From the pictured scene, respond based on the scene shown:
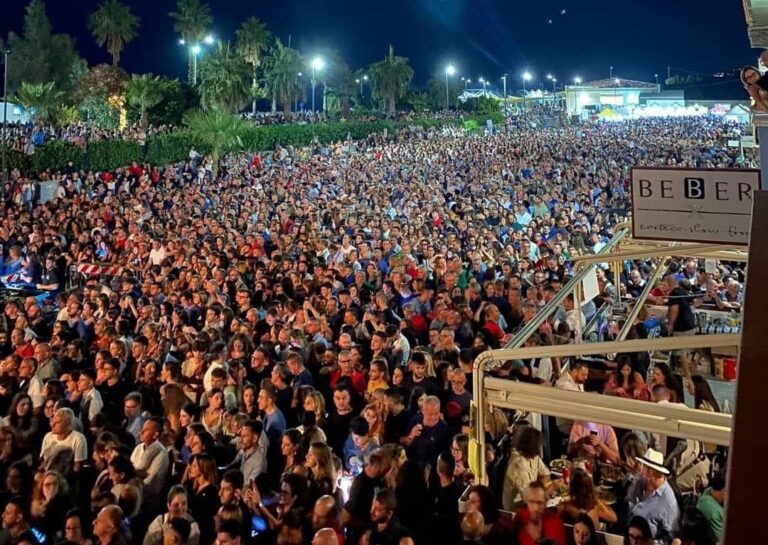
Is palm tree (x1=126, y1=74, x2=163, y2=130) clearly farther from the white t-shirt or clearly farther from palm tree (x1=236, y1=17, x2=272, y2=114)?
the white t-shirt

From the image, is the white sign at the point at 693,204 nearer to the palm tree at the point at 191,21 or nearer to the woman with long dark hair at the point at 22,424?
the woman with long dark hair at the point at 22,424

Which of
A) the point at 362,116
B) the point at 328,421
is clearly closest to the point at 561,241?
the point at 328,421

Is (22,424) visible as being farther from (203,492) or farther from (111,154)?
(111,154)

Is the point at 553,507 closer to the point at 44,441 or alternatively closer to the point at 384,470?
the point at 384,470

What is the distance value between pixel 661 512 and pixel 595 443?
83 cm

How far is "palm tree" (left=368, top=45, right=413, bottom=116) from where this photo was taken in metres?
58.3

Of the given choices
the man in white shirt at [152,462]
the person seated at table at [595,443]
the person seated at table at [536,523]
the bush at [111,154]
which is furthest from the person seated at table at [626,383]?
the bush at [111,154]

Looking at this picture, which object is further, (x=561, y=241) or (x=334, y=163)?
(x=334, y=163)

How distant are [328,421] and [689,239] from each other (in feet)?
9.88

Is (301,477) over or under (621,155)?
under

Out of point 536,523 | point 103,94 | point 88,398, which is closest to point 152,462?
point 88,398

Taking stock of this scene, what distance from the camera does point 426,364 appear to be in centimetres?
579

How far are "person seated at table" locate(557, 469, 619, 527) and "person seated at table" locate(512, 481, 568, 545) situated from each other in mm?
68

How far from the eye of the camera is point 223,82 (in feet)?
114
